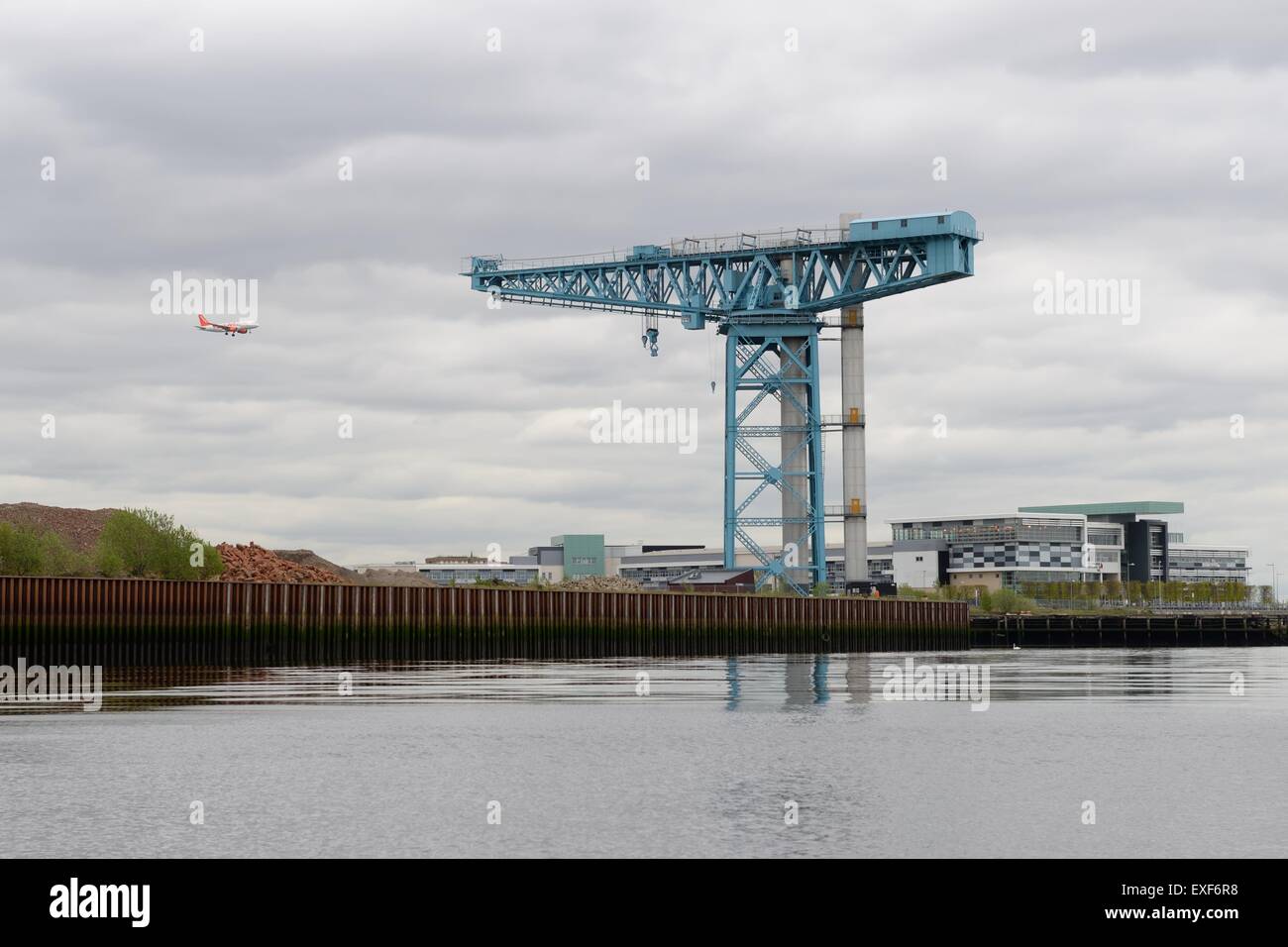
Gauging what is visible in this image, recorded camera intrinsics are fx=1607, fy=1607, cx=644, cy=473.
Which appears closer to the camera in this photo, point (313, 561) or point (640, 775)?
point (640, 775)

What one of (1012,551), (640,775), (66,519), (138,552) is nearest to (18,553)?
(138,552)

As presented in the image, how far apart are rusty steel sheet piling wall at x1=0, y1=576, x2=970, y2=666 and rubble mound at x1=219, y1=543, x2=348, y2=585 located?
7.63 m

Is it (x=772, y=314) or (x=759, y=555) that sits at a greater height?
(x=772, y=314)

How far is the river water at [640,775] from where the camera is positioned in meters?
19.8

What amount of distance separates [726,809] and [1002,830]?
376 centimetres

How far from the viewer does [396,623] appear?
67562 millimetres

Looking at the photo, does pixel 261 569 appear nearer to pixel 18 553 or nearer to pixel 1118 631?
pixel 18 553

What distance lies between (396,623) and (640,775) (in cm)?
4333

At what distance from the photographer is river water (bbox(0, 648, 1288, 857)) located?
19766mm

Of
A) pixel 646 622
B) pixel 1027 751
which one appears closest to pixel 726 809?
pixel 1027 751

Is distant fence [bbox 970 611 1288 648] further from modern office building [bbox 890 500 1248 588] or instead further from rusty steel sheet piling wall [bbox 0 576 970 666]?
modern office building [bbox 890 500 1248 588]

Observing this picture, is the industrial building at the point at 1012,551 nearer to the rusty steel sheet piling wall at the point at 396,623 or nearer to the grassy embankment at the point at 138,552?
the rusty steel sheet piling wall at the point at 396,623
